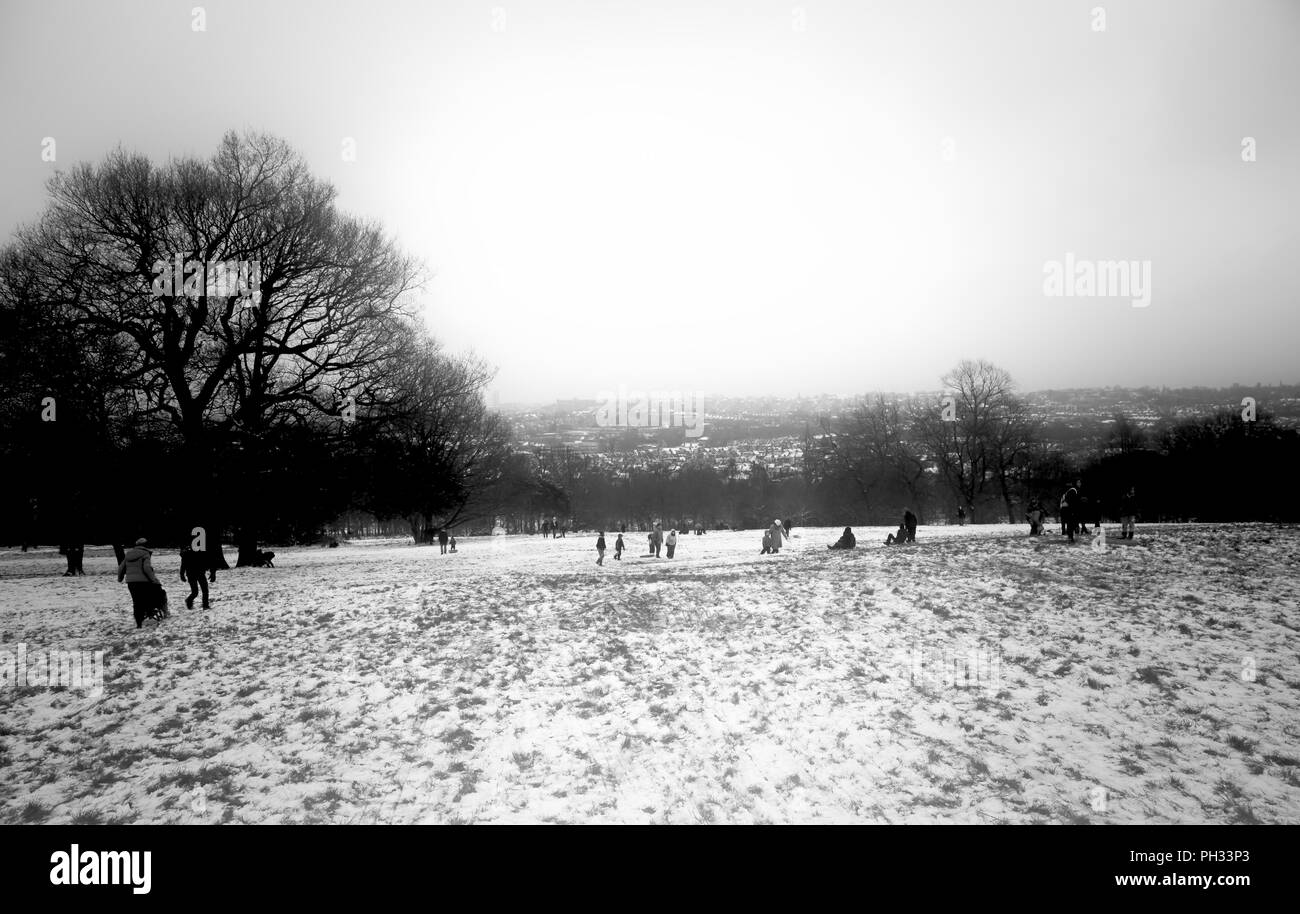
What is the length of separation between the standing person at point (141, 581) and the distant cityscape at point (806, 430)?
32864 millimetres

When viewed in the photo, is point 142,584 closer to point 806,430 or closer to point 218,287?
point 218,287

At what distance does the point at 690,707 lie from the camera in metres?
8.11

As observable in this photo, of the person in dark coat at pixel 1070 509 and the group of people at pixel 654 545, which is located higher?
the person in dark coat at pixel 1070 509

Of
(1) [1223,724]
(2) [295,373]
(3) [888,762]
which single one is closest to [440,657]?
(3) [888,762]

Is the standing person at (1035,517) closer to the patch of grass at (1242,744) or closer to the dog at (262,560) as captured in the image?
the patch of grass at (1242,744)

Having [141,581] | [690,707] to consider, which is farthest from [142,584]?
[690,707]

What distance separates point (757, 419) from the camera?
180 metres

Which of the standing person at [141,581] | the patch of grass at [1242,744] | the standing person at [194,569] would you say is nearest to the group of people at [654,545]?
the standing person at [194,569]

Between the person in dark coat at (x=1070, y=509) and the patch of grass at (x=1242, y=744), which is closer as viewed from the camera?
the patch of grass at (x=1242, y=744)

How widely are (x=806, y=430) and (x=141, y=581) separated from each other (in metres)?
93.9

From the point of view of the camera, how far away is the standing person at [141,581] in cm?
1148
